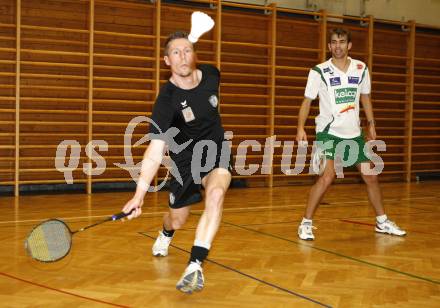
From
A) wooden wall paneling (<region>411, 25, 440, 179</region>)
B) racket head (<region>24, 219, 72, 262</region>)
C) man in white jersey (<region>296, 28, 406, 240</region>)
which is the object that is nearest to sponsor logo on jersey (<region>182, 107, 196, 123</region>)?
racket head (<region>24, 219, 72, 262</region>)

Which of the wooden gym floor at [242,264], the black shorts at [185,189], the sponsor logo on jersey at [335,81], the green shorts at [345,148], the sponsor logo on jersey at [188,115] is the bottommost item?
the wooden gym floor at [242,264]

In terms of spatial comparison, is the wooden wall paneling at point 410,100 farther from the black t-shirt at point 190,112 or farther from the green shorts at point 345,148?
the black t-shirt at point 190,112

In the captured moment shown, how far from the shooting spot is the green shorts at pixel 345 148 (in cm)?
531

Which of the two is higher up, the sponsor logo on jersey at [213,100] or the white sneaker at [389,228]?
the sponsor logo on jersey at [213,100]

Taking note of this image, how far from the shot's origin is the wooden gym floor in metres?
3.32

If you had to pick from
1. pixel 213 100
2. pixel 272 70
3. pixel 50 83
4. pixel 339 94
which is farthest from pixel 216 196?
pixel 272 70

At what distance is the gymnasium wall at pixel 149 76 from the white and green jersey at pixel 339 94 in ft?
15.1

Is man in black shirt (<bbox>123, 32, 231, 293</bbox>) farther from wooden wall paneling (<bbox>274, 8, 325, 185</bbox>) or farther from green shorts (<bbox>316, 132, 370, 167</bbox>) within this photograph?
wooden wall paneling (<bbox>274, 8, 325, 185</bbox>)

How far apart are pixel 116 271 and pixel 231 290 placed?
36.2 inches

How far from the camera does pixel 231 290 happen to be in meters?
3.49

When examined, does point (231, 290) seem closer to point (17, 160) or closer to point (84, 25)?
point (17, 160)

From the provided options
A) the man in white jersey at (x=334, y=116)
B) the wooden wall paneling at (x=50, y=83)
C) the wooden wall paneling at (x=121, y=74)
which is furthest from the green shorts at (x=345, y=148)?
the wooden wall paneling at (x=50, y=83)

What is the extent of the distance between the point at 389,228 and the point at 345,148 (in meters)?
0.93

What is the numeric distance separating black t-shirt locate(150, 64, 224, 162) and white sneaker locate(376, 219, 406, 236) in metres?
2.42
